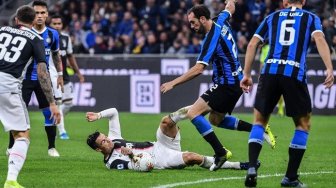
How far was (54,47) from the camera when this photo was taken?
565 inches

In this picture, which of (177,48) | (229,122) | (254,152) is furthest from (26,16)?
(177,48)

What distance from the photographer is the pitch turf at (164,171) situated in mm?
10391

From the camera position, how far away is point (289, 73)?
9.65 m

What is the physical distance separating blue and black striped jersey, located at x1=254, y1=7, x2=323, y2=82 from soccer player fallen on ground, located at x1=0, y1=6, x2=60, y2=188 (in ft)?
8.64

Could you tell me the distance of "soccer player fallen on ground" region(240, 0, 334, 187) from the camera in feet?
31.7

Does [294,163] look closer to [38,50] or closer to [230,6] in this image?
[38,50]

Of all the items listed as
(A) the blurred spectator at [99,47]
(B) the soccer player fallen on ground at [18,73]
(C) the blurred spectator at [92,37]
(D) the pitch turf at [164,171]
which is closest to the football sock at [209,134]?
(D) the pitch turf at [164,171]

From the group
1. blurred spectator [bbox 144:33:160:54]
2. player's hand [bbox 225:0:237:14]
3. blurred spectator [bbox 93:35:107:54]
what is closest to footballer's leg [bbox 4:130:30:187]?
player's hand [bbox 225:0:237:14]

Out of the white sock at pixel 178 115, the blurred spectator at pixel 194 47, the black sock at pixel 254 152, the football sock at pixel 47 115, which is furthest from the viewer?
the blurred spectator at pixel 194 47

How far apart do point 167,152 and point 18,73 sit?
2.63 metres

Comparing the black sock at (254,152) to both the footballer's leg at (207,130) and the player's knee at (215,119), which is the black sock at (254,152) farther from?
the player's knee at (215,119)

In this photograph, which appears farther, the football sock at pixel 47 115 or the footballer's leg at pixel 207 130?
the football sock at pixel 47 115

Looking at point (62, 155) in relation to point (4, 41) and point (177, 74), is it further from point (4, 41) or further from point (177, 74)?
point (177, 74)

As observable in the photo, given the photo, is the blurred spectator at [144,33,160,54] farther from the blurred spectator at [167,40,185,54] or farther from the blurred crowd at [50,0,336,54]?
the blurred spectator at [167,40,185,54]
